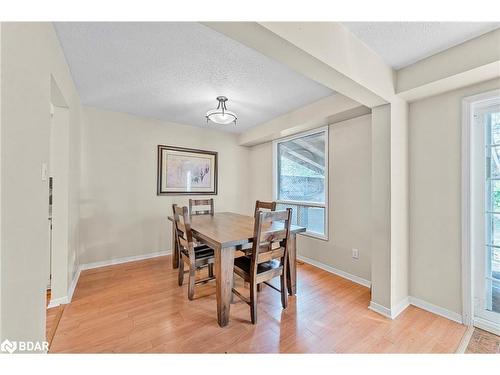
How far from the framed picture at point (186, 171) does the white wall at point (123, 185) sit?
104mm

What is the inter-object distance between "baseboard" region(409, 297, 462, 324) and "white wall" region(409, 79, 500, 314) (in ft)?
0.10

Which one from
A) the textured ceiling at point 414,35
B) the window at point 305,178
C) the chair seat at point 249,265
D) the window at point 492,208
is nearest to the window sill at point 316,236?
the window at point 305,178

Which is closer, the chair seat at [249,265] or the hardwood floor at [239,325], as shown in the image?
the hardwood floor at [239,325]

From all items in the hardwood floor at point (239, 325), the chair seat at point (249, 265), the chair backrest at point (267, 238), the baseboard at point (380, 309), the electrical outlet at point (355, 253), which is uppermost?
the chair backrest at point (267, 238)

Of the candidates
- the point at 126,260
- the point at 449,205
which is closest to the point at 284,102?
the point at 449,205

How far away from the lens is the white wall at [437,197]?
5.83 feet

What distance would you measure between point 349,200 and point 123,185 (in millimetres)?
3192

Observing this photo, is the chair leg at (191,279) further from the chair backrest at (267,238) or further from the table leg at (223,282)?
the chair backrest at (267,238)

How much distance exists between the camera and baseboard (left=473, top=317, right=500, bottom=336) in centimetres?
162

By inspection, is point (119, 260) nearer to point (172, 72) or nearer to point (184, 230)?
point (184, 230)
